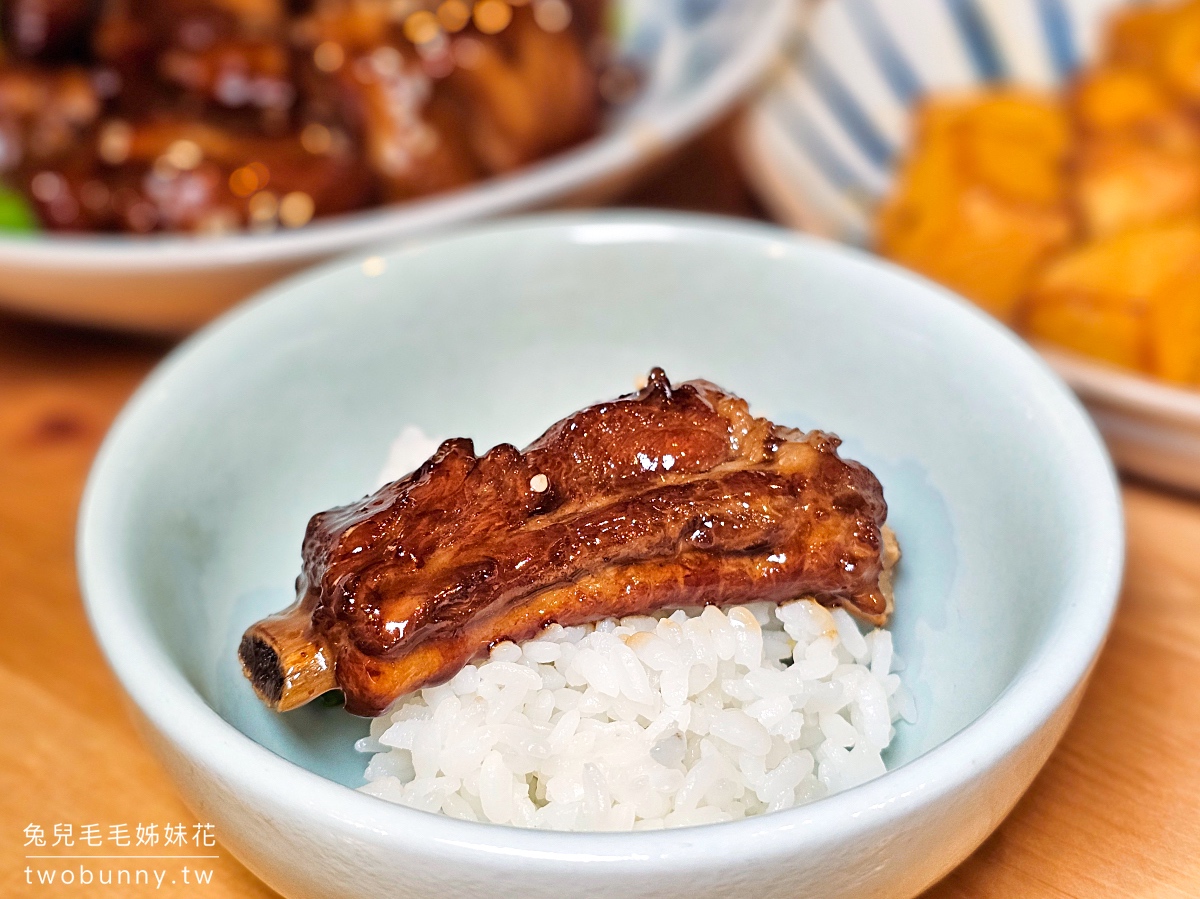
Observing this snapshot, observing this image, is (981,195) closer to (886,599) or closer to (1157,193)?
(1157,193)

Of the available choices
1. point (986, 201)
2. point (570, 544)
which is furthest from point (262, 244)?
point (986, 201)

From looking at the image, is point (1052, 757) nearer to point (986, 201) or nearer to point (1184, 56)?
point (986, 201)

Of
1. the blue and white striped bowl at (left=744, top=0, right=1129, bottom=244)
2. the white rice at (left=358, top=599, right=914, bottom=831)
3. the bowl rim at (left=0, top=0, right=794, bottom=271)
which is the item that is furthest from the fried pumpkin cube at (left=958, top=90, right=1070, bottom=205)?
the white rice at (left=358, top=599, right=914, bottom=831)

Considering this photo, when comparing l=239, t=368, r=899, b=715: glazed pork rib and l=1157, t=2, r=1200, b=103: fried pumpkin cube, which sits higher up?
l=239, t=368, r=899, b=715: glazed pork rib

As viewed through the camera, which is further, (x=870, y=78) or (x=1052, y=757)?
(x=870, y=78)

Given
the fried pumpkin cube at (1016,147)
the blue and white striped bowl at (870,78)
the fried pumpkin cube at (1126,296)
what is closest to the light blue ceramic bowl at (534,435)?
the fried pumpkin cube at (1126,296)

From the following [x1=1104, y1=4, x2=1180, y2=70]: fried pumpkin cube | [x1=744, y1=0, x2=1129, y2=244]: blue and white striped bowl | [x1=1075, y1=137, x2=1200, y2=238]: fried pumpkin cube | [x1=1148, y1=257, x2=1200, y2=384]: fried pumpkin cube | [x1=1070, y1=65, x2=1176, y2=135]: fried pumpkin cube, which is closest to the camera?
[x1=1148, y1=257, x2=1200, y2=384]: fried pumpkin cube

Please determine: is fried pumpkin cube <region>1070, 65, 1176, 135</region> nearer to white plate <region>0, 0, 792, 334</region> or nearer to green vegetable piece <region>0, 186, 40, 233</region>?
white plate <region>0, 0, 792, 334</region>
